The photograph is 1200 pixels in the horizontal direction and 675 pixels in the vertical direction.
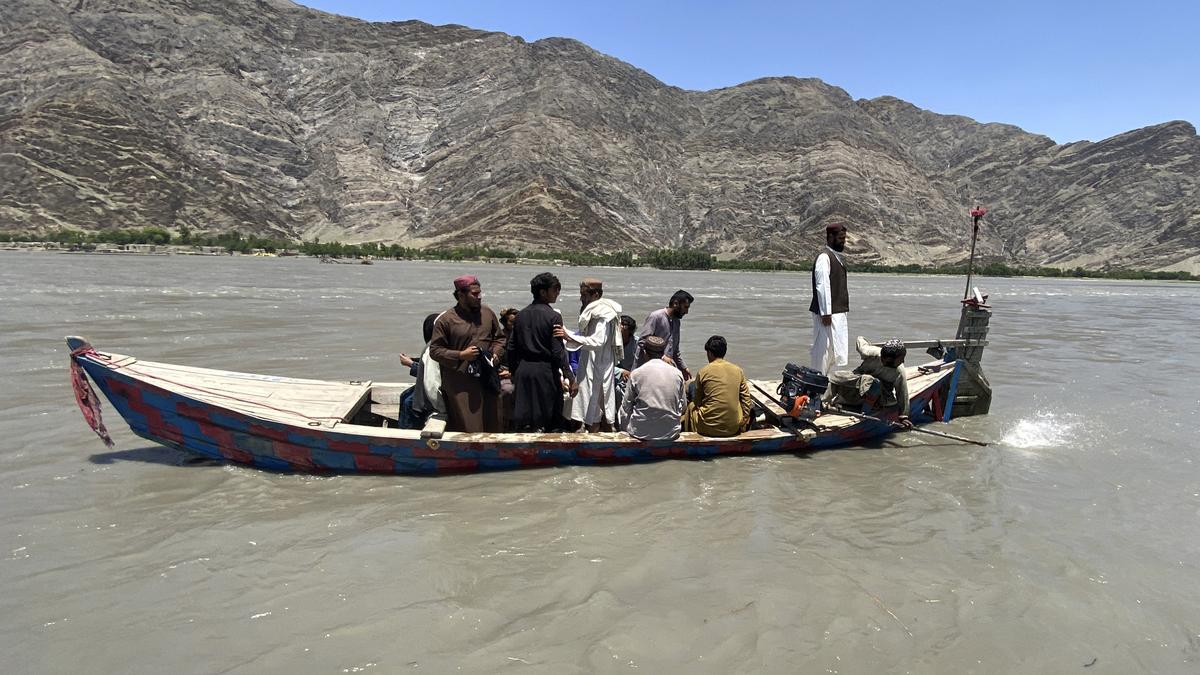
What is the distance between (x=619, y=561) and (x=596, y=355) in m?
2.48

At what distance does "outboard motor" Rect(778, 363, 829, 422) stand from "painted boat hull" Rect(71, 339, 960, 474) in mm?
1438

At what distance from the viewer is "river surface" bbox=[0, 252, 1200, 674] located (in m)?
3.93

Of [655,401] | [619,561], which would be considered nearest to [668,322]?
[655,401]

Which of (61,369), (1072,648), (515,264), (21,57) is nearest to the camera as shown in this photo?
(1072,648)

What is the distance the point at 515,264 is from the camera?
284ft

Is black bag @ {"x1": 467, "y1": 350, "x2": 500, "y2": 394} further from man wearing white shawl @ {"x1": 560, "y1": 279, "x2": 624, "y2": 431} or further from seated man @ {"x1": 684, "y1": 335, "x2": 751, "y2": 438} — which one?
seated man @ {"x1": 684, "y1": 335, "x2": 751, "y2": 438}

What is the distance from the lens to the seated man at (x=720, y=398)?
7199mm

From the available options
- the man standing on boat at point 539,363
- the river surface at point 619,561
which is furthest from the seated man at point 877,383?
the man standing on boat at point 539,363

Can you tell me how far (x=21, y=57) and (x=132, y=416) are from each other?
14603 cm

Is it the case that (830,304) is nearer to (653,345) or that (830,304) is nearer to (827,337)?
(827,337)

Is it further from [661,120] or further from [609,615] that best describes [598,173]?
[609,615]

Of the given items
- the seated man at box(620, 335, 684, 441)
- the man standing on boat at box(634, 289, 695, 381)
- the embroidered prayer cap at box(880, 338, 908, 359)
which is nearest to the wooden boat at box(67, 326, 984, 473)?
the seated man at box(620, 335, 684, 441)

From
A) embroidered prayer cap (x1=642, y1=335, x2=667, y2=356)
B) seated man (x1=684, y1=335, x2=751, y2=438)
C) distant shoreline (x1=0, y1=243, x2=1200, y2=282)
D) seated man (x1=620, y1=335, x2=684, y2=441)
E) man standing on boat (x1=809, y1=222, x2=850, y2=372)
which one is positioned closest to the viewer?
seated man (x1=620, y1=335, x2=684, y2=441)

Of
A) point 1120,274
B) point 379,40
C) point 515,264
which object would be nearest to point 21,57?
point 379,40
